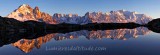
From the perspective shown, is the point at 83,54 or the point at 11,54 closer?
the point at 83,54

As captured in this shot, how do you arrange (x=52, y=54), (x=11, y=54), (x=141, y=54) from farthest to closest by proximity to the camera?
(x=11, y=54), (x=52, y=54), (x=141, y=54)

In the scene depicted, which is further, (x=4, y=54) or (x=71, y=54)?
(x=4, y=54)

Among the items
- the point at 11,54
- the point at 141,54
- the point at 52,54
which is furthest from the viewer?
the point at 11,54

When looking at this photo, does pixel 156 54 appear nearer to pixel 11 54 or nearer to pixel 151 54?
pixel 151 54

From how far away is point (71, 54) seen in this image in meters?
50.1

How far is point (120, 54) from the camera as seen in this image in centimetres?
4947

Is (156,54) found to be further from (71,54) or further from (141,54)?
(71,54)

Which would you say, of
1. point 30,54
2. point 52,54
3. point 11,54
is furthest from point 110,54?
point 11,54

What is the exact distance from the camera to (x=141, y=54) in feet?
160

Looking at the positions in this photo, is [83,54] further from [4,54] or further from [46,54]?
[4,54]

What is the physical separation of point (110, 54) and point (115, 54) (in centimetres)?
99

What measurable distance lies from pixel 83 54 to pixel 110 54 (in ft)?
17.5

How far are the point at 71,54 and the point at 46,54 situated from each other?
6.50m

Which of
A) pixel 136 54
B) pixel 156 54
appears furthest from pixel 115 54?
pixel 156 54
